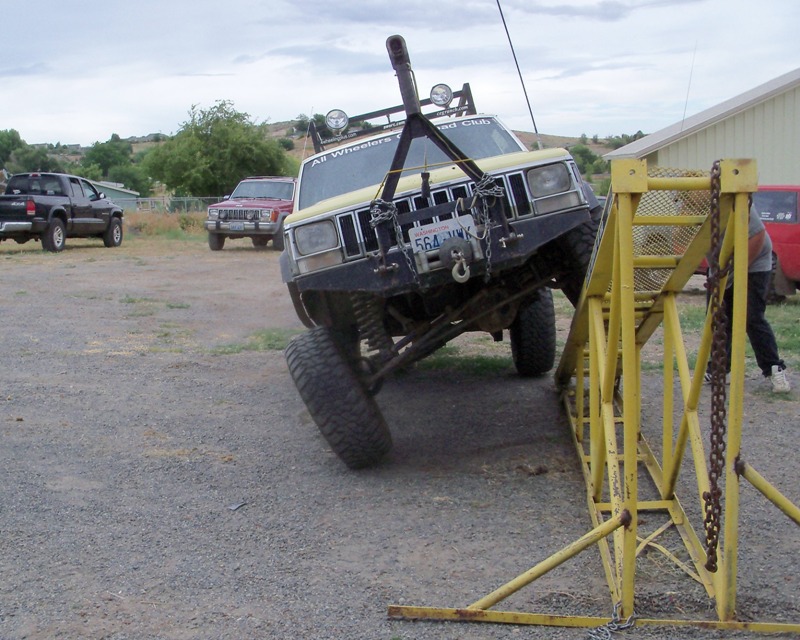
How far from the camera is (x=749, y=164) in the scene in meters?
3.66

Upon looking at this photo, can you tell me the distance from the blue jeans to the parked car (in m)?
15.4

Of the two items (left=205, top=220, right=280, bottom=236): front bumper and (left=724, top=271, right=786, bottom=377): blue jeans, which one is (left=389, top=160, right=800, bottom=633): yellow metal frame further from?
(left=205, top=220, right=280, bottom=236): front bumper

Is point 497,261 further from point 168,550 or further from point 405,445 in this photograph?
point 168,550

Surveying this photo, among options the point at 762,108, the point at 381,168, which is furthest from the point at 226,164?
the point at 381,168

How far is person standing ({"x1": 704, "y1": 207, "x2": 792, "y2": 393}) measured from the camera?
259 inches

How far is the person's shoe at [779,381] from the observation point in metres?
7.16

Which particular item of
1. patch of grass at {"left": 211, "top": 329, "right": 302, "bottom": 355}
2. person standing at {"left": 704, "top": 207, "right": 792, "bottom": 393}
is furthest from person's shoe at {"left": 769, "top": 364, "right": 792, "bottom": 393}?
patch of grass at {"left": 211, "top": 329, "right": 302, "bottom": 355}

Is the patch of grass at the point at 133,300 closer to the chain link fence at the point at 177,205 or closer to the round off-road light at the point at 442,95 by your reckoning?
the round off-road light at the point at 442,95

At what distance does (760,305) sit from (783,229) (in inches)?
242

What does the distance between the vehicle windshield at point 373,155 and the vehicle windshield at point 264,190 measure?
16355 mm

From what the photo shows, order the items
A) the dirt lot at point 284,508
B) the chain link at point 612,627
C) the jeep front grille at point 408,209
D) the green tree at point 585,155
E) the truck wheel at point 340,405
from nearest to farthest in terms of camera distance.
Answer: the chain link at point 612,627 < the dirt lot at point 284,508 < the jeep front grille at point 408,209 < the truck wheel at point 340,405 < the green tree at point 585,155

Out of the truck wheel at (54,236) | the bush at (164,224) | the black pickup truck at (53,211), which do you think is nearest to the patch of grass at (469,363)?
the black pickup truck at (53,211)

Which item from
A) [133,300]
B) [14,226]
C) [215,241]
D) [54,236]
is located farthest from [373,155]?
[215,241]

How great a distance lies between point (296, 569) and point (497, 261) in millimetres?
1920
